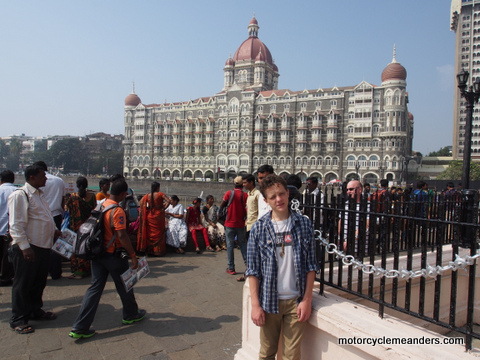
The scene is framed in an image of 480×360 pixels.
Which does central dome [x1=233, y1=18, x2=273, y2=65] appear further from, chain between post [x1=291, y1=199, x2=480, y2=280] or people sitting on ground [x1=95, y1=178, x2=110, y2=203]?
chain between post [x1=291, y1=199, x2=480, y2=280]

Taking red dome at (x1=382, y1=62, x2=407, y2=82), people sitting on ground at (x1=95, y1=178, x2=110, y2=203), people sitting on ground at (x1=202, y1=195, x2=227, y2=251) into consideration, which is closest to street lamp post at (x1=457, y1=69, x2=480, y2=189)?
people sitting on ground at (x1=202, y1=195, x2=227, y2=251)

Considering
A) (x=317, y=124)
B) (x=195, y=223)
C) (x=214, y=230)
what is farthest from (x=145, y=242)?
(x=317, y=124)

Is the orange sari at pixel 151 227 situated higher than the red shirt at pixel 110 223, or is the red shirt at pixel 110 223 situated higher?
the red shirt at pixel 110 223

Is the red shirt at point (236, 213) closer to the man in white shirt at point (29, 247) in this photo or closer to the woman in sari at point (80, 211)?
the woman in sari at point (80, 211)

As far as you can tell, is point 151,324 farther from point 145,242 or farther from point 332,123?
point 332,123

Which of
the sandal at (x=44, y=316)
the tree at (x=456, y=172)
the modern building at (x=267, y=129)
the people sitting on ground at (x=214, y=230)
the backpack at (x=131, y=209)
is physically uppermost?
the modern building at (x=267, y=129)

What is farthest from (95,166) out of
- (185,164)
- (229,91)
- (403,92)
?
(403,92)

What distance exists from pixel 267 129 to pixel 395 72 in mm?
20175

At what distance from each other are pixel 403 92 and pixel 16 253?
163 feet

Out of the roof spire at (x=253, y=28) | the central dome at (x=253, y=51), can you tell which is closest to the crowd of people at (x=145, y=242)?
the central dome at (x=253, y=51)

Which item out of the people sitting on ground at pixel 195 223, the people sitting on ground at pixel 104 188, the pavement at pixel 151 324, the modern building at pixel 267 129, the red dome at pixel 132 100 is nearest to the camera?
the pavement at pixel 151 324

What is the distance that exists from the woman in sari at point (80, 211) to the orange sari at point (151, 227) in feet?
4.31

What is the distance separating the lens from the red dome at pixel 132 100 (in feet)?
220

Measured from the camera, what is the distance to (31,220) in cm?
329
